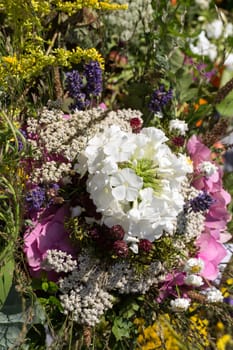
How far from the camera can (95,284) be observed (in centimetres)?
85

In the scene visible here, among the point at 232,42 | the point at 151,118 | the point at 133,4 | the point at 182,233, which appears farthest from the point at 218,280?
the point at 133,4

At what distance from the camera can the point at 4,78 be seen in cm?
83

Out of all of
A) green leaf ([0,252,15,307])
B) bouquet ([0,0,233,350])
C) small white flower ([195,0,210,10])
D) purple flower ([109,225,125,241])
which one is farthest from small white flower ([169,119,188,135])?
small white flower ([195,0,210,10])

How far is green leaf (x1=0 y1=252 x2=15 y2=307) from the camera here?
0.80 metres

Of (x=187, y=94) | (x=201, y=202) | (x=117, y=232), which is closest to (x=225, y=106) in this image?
(x=187, y=94)

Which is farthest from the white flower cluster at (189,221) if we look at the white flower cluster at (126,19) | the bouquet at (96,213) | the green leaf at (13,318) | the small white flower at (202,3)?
the small white flower at (202,3)

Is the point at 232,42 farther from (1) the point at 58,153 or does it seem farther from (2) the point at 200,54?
(1) the point at 58,153

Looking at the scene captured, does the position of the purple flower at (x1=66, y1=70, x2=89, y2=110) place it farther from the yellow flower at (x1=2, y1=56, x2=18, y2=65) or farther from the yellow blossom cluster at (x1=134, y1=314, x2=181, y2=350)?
the yellow blossom cluster at (x1=134, y1=314, x2=181, y2=350)

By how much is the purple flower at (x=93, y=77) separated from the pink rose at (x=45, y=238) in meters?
0.17

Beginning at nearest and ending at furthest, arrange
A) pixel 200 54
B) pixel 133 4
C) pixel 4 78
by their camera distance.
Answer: pixel 4 78, pixel 200 54, pixel 133 4

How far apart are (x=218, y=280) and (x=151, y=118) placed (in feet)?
0.88

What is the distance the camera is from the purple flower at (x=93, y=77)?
0.91 metres

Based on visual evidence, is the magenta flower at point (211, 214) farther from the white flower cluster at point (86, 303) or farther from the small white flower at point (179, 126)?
the white flower cluster at point (86, 303)

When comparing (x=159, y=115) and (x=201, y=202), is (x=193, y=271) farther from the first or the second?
(x=159, y=115)
